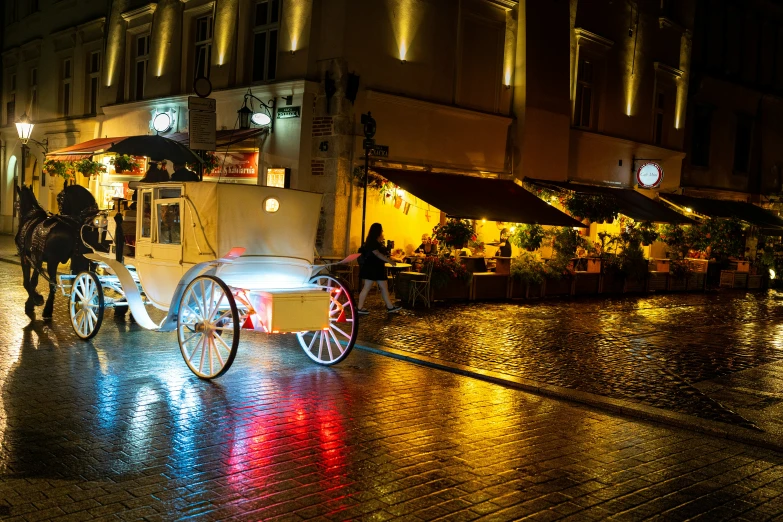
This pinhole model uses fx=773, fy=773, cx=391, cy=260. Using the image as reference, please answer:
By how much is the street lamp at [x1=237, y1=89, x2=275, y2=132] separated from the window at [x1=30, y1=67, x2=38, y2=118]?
581 inches

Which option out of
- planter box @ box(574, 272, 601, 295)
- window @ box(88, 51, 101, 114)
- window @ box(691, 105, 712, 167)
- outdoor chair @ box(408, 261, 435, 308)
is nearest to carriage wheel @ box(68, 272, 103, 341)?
outdoor chair @ box(408, 261, 435, 308)

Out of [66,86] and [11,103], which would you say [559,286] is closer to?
[66,86]

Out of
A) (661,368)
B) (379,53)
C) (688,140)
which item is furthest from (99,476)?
(688,140)

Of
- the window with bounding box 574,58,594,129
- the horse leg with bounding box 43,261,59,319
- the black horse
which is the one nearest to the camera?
the black horse

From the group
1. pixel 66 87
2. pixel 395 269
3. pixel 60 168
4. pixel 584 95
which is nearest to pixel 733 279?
pixel 584 95

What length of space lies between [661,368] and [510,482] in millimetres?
5418

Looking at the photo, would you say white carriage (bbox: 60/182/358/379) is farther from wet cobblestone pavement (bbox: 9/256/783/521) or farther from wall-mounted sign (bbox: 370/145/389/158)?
wall-mounted sign (bbox: 370/145/389/158)

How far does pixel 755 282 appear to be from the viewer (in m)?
25.5

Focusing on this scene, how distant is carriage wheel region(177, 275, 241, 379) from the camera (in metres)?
7.96

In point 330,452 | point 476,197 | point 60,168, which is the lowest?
point 330,452

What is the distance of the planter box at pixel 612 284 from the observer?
20188mm

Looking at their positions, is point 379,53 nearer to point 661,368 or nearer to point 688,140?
point 661,368

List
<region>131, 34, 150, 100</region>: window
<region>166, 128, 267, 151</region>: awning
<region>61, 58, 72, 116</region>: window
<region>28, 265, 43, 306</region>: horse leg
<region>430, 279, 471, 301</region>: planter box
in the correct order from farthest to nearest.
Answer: <region>61, 58, 72, 116</region>: window
<region>131, 34, 150, 100</region>: window
<region>166, 128, 267, 151</region>: awning
<region>430, 279, 471, 301</region>: planter box
<region>28, 265, 43, 306</region>: horse leg

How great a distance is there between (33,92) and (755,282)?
27061 mm
